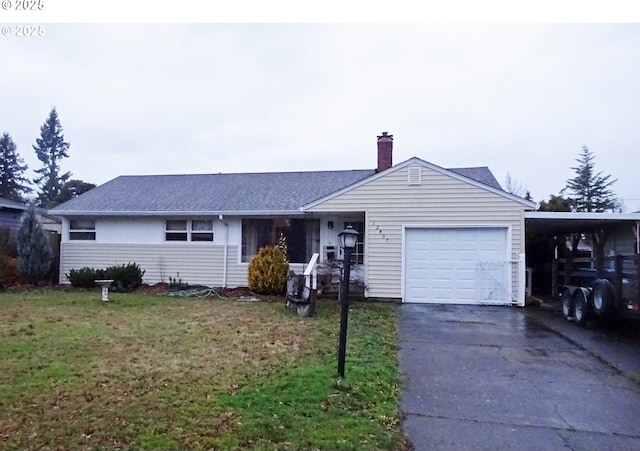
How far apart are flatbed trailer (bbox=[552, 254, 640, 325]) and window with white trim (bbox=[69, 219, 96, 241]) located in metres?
14.6

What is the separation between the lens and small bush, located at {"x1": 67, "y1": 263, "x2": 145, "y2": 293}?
1367 cm

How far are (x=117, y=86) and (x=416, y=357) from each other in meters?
12.2

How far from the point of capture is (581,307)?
9547 mm

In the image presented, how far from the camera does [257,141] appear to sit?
87.9 feet

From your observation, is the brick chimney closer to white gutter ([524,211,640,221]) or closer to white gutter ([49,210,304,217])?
white gutter ([49,210,304,217])

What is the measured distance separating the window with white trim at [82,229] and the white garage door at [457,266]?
10779mm

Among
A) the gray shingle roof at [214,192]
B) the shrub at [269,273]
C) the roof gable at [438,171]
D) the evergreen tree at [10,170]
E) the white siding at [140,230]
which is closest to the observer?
the roof gable at [438,171]

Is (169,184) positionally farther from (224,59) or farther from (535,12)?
(535,12)

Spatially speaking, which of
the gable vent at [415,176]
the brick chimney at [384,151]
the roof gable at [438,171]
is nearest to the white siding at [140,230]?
the roof gable at [438,171]

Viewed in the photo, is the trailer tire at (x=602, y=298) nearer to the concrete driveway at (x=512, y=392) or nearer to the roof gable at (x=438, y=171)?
the concrete driveway at (x=512, y=392)

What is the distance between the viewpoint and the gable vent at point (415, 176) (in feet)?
41.3

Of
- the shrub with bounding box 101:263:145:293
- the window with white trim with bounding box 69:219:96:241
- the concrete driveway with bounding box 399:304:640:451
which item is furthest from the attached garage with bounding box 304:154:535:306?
the window with white trim with bounding box 69:219:96:241

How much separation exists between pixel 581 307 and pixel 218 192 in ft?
39.1

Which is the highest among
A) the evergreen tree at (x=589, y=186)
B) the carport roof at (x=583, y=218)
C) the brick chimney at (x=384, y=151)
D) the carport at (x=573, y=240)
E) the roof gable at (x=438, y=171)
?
the evergreen tree at (x=589, y=186)
